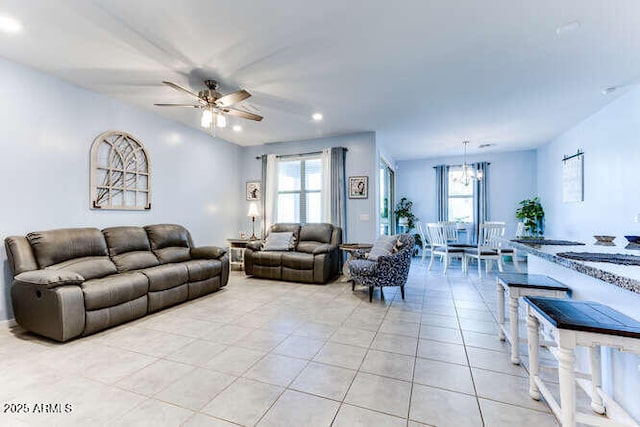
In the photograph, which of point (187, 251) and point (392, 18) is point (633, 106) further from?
point (187, 251)

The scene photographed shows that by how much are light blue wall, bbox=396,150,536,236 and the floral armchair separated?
432 cm

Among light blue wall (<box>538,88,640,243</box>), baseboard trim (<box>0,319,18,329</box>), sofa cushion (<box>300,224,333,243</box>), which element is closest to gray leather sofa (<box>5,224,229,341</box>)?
baseboard trim (<box>0,319,18,329</box>)

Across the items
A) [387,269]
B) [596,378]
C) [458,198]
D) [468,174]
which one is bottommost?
[596,378]

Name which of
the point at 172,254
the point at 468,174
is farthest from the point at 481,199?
the point at 172,254

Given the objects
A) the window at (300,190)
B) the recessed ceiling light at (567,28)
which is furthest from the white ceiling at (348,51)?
the window at (300,190)

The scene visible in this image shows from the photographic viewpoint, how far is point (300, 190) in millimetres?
5898

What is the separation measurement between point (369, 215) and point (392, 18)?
3433 millimetres

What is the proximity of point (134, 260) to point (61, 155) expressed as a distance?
4.80ft

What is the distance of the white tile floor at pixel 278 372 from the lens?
1.62 metres

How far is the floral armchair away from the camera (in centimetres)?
366

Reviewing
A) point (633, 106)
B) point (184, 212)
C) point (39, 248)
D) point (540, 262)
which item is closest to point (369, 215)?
point (540, 262)

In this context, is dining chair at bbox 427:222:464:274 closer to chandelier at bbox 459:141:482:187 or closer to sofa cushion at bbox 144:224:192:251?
chandelier at bbox 459:141:482:187

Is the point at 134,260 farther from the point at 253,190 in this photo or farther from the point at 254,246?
the point at 253,190

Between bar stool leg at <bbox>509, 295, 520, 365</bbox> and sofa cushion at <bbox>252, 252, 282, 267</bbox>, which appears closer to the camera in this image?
bar stool leg at <bbox>509, 295, 520, 365</bbox>
